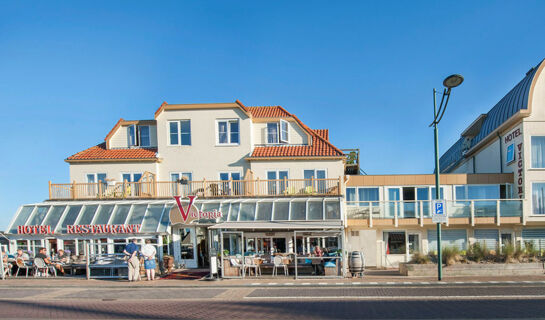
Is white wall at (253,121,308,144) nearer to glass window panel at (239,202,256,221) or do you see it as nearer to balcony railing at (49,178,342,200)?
balcony railing at (49,178,342,200)

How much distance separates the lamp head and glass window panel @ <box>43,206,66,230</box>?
18.6 meters

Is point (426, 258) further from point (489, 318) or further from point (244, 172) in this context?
point (244, 172)

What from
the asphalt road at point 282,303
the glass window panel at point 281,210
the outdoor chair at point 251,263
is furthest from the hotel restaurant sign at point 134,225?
the asphalt road at point 282,303

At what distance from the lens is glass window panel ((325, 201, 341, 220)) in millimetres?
19812

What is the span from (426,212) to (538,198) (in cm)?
581

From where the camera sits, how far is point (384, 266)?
75.7ft

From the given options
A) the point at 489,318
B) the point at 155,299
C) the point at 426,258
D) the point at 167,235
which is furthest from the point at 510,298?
the point at 167,235

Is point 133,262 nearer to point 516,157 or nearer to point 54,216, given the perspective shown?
point 54,216

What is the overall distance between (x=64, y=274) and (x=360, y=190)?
16.1m

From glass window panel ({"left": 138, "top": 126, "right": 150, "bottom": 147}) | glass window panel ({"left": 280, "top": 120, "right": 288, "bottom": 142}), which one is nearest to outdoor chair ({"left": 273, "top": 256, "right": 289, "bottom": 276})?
glass window panel ({"left": 280, "top": 120, "right": 288, "bottom": 142})

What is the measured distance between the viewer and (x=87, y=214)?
21.0 metres

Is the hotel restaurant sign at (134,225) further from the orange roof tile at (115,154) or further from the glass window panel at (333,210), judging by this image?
the orange roof tile at (115,154)

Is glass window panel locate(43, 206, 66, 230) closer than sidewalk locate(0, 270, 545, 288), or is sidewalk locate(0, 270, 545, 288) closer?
sidewalk locate(0, 270, 545, 288)

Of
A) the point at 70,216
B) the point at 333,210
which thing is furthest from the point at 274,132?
the point at 70,216
